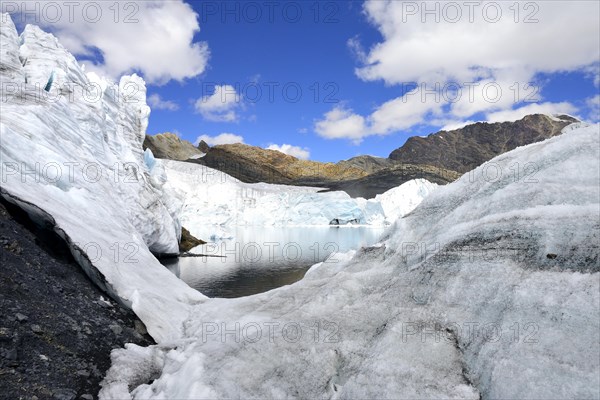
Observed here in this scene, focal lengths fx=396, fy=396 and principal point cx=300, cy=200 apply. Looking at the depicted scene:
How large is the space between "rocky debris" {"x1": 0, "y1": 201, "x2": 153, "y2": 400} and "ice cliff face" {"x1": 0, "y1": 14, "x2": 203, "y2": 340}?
1.80 feet

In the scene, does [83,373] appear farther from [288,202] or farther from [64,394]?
[288,202]

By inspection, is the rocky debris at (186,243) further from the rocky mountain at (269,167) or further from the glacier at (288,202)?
the rocky mountain at (269,167)

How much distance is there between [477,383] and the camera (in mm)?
5145

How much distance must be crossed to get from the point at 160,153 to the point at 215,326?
603 feet

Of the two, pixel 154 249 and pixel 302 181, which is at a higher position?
pixel 302 181

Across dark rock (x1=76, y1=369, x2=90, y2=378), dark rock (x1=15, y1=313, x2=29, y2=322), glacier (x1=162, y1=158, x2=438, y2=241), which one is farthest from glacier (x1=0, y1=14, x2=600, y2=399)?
glacier (x1=162, y1=158, x2=438, y2=241)

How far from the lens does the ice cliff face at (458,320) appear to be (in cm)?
495

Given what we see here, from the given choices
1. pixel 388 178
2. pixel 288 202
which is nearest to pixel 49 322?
pixel 288 202

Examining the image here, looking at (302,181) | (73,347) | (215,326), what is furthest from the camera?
(302,181)

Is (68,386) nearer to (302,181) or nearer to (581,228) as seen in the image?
(581,228)

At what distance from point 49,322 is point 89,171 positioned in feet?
43.0

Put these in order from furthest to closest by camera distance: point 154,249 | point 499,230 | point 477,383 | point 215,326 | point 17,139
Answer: point 154,249 < point 17,139 < point 215,326 < point 499,230 < point 477,383

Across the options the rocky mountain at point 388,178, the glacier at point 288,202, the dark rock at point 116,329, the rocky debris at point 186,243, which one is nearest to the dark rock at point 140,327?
the dark rock at point 116,329

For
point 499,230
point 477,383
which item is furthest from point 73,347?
point 499,230
